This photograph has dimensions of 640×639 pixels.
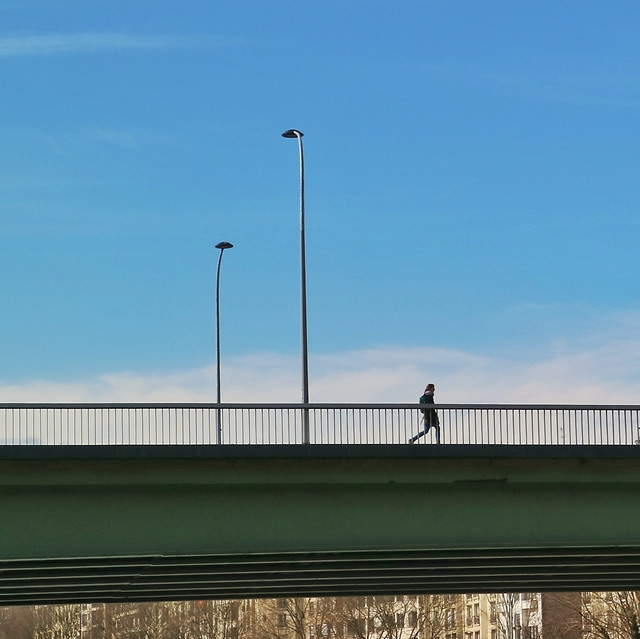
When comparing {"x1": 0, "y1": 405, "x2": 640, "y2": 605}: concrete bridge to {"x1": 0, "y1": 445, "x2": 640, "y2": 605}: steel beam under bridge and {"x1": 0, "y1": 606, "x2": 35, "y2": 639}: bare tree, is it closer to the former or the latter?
{"x1": 0, "y1": 445, "x2": 640, "y2": 605}: steel beam under bridge

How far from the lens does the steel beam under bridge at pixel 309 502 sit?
25359mm

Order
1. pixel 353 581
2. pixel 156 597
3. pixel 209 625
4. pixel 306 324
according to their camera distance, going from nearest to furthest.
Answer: pixel 306 324, pixel 353 581, pixel 156 597, pixel 209 625

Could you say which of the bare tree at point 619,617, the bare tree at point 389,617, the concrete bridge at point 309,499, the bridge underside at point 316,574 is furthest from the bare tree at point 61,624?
the concrete bridge at point 309,499

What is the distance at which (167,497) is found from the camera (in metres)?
26.0

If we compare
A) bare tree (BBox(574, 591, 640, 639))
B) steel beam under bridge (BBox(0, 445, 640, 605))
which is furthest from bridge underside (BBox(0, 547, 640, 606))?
bare tree (BBox(574, 591, 640, 639))

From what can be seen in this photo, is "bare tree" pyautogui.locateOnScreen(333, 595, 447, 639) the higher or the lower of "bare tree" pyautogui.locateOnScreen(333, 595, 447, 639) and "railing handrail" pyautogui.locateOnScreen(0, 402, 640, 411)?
the lower

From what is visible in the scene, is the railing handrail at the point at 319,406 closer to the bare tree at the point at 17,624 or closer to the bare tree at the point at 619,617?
→ the bare tree at the point at 619,617

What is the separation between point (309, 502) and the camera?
2652 centimetres

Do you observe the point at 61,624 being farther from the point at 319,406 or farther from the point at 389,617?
the point at 319,406

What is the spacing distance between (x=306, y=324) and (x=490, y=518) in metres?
9.17

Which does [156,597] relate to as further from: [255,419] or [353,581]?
[255,419]

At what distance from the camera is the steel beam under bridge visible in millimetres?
25359

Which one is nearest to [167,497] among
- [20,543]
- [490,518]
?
[20,543]

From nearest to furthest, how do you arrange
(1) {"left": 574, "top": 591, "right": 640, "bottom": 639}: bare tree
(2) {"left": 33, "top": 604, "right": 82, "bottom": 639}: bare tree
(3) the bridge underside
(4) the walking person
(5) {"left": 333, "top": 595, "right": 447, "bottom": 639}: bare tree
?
(4) the walking person, (3) the bridge underside, (1) {"left": 574, "top": 591, "right": 640, "bottom": 639}: bare tree, (5) {"left": 333, "top": 595, "right": 447, "bottom": 639}: bare tree, (2) {"left": 33, "top": 604, "right": 82, "bottom": 639}: bare tree
